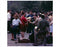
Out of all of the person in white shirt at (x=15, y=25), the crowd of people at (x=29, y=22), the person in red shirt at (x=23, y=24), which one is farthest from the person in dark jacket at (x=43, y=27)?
the person in white shirt at (x=15, y=25)

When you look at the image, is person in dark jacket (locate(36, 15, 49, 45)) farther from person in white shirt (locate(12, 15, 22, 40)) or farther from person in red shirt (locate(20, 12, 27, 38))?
person in white shirt (locate(12, 15, 22, 40))

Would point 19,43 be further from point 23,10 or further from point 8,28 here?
point 23,10

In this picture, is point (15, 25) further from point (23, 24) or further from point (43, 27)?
point (43, 27)

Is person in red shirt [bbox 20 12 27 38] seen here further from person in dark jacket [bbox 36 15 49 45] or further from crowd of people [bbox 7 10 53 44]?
person in dark jacket [bbox 36 15 49 45]

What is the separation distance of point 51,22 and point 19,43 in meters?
1.08

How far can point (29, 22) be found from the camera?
5988 millimetres

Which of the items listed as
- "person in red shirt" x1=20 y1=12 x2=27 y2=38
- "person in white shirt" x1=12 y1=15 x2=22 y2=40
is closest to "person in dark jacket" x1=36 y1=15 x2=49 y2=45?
"person in red shirt" x1=20 y1=12 x2=27 y2=38

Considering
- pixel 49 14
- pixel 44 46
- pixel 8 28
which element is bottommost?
pixel 44 46

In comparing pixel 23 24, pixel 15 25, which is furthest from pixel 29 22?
pixel 15 25

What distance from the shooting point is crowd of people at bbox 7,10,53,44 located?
5.91 metres
